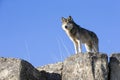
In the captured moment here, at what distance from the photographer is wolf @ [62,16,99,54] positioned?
23.6 m

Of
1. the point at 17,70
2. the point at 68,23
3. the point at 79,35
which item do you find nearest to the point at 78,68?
the point at 17,70

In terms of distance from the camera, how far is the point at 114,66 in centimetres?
1767

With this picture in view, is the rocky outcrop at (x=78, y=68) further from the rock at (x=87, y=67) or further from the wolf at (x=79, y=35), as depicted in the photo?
the wolf at (x=79, y=35)

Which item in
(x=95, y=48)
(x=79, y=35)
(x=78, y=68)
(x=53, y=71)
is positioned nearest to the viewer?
(x=78, y=68)

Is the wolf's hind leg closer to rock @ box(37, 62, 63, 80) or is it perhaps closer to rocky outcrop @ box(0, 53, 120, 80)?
rock @ box(37, 62, 63, 80)

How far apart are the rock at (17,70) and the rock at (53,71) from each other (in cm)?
73

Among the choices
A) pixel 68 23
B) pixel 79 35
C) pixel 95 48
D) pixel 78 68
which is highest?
pixel 68 23

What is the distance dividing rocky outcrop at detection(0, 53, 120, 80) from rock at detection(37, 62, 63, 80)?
572mm

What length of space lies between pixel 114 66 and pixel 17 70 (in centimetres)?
425

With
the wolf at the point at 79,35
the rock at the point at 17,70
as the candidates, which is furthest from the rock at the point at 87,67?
the wolf at the point at 79,35

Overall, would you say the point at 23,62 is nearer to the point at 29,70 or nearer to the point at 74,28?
the point at 29,70

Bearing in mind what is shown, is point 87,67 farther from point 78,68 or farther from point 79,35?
point 79,35

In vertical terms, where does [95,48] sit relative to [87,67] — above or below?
above

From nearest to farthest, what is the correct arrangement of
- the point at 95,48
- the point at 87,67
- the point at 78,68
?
the point at 87,67
the point at 78,68
the point at 95,48
